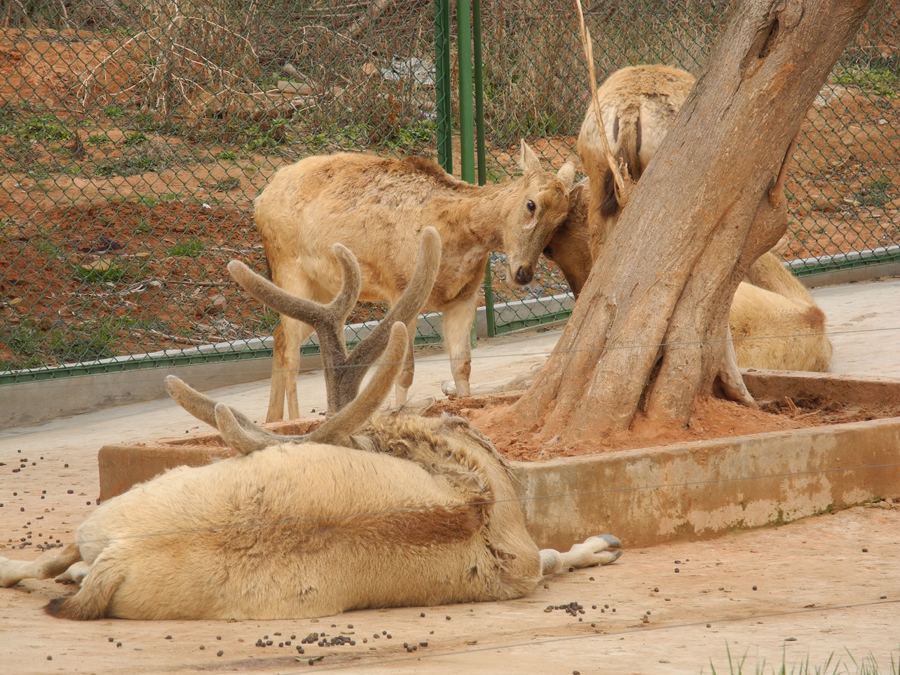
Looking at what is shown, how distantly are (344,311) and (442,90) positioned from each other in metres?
5.73

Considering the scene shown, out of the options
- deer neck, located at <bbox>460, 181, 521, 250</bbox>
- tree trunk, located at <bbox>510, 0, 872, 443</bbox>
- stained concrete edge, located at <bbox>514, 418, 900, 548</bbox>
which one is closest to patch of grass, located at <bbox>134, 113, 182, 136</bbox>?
deer neck, located at <bbox>460, 181, 521, 250</bbox>

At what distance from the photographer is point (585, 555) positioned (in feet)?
14.7

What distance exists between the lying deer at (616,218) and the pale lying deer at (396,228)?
0.33 m

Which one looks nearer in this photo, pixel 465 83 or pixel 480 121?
pixel 465 83

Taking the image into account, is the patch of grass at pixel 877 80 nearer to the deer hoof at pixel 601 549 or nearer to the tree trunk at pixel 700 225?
the tree trunk at pixel 700 225

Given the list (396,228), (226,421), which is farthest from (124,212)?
(226,421)

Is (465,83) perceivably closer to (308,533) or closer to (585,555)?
(585,555)

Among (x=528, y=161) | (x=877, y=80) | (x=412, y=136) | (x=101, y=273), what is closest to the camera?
(x=528, y=161)

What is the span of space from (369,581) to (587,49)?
10.2ft

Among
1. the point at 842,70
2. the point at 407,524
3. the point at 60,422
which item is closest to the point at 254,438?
the point at 407,524

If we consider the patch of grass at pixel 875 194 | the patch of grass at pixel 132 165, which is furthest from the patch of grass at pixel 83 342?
the patch of grass at pixel 875 194

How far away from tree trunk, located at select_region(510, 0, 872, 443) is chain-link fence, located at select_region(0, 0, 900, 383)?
14.4 feet

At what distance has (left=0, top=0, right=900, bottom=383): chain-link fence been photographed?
9.83m

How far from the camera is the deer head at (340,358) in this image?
13.5 feet
